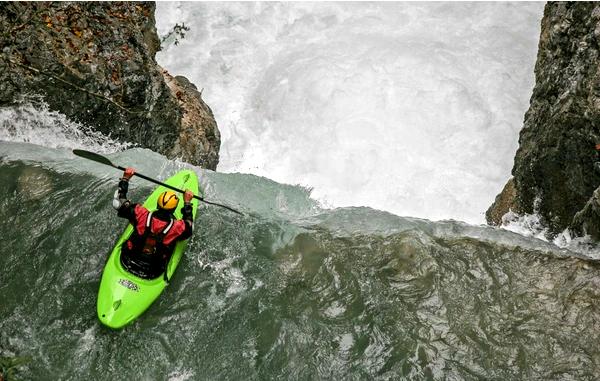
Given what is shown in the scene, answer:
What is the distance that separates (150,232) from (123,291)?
2.38ft

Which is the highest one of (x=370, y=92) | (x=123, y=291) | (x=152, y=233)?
(x=370, y=92)

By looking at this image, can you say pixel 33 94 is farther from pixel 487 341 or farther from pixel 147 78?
pixel 487 341

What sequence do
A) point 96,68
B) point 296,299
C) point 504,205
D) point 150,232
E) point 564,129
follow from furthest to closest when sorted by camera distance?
point 504,205 → point 96,68 → point 564,129 → point 296,299 → point 150,232

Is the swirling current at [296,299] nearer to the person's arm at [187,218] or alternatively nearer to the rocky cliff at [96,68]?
the person's arm at [187,218]

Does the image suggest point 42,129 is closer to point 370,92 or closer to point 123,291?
point 123,291

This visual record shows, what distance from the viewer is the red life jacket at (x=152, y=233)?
18.0 ft

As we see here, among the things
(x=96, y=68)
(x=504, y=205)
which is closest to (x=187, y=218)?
(x=96, y=68)

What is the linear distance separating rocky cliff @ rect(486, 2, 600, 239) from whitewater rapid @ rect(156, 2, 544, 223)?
2624 millimetres

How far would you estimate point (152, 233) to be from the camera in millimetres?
5504

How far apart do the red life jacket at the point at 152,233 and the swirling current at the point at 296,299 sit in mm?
634

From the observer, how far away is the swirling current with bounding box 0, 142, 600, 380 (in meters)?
5.26

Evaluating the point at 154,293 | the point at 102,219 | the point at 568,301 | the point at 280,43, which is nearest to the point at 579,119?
the point at 568,301

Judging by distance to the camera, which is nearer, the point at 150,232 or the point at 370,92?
the point at 150,232

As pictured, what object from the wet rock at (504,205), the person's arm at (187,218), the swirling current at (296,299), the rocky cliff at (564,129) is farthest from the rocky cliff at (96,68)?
the rocky cliff at (564,129)
